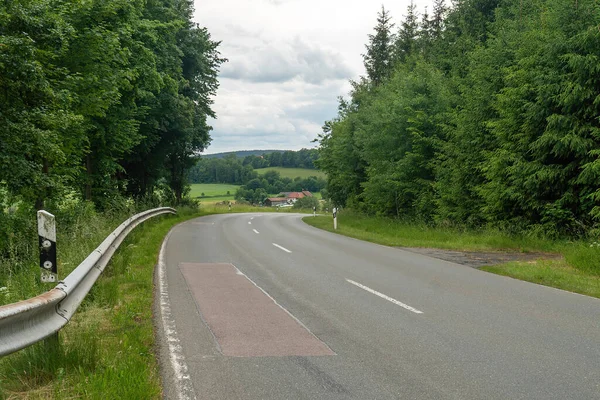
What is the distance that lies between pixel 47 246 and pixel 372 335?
12.5 ft

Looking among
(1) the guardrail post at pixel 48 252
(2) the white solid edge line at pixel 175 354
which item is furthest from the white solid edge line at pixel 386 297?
(1) the guardrail post at pixel 48 252

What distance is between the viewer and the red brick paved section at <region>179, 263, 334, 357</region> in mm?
5953

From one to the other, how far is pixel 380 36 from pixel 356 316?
49.5m

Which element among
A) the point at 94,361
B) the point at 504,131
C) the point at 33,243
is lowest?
the point at 94,361

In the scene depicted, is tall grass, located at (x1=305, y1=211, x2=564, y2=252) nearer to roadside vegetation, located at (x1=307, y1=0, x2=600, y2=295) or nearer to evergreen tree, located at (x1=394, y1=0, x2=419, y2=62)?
roadside vegetation, located at (x1=307, y1=0, x2=600, y2=295)

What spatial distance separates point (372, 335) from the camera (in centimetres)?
653

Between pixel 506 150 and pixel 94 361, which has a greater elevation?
pixel 506 150

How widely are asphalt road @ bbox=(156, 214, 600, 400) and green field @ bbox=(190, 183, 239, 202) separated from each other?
294 feet

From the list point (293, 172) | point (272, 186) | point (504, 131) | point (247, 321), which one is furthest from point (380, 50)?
point (293, 172)

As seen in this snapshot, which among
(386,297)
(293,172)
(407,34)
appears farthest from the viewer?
(293,172)

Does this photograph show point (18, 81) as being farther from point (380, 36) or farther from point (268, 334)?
point (380, 36)

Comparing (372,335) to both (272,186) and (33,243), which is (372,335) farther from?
(272,186)

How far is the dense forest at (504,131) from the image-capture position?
51.8ft

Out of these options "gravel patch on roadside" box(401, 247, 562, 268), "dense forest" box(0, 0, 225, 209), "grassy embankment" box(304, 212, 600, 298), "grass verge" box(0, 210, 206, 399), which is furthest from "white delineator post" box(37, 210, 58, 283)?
"gravel patch on roadside" box(401, 247, 562, 268)
